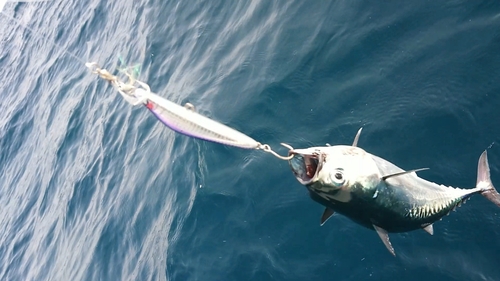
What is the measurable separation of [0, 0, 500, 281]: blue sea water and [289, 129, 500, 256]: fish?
1576 mm

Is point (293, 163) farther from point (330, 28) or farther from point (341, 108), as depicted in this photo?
point (330, 28)

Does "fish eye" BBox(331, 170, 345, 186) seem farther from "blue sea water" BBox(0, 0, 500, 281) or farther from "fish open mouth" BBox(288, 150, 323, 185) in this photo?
"blue sea water" BBox(0, 0, 500, 281)

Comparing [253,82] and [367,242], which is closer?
[367,242]

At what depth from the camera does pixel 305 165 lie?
14.6ft

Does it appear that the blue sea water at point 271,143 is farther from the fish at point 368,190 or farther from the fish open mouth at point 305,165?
the fish open mouth at point 305,165

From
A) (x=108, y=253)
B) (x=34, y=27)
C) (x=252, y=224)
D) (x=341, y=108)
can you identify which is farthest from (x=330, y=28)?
(x=34, y=27)

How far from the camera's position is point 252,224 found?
A: 796 centimetres

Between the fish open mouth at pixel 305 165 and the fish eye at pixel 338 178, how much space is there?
19 centimetres

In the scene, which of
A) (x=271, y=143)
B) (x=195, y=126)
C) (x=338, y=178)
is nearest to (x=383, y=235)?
(x=338, y=178)

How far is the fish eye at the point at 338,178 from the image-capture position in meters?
4.38

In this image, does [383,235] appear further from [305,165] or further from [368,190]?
[305,165]

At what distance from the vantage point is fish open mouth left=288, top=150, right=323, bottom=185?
4.32 meters

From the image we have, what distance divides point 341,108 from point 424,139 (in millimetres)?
1563

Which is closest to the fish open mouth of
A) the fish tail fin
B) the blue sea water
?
the fish tail fin
